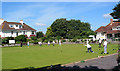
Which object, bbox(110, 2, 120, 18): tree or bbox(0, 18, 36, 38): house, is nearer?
bbox(110, 2, 120, 18): tree

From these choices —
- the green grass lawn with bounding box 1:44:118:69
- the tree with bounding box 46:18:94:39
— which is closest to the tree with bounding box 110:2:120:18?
the green grass lawn with bounding box 1:44:118:69

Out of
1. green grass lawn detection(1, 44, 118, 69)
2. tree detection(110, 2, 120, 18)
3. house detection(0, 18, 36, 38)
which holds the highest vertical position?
house detection(0, 18, 36, 38)

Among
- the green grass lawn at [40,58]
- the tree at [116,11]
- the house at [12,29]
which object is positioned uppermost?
the house at [12,29]

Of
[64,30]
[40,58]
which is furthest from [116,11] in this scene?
[64,30]

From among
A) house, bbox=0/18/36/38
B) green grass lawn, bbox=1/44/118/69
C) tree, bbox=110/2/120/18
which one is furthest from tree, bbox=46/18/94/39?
tree, bbox=110/2/120/18

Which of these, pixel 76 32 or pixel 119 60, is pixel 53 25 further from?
pixel 119 60

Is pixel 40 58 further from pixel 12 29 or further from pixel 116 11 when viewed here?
pixel 12 29

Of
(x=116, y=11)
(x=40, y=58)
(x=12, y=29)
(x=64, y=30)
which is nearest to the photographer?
(x=116, y=11)

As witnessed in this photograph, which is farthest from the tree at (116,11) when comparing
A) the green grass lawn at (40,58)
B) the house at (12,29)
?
the house at (12,29)

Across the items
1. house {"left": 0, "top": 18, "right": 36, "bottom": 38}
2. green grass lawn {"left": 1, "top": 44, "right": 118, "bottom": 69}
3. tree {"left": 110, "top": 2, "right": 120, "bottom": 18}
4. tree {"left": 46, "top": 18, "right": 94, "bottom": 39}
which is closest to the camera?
tree {"left": 110, "top": 2, "right": 120, "bottom": 18}

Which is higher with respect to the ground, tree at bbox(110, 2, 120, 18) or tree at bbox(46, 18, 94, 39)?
tree at bbox(46, 18, 94, 39)

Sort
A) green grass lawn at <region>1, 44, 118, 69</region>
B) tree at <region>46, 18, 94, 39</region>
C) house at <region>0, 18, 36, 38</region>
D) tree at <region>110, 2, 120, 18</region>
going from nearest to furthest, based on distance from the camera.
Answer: tree at <region>110, 2, 120, 18</region>, green grass lawn at <region>1, 44, 118, 69</region>, house at <region>0, 18, 36, 38</region>, tree at <region>46, 18, 94, 39</region>

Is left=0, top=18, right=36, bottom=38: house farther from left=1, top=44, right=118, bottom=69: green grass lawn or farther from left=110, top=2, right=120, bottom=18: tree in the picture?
left=110, top=2, right=120, bottom=18: tree

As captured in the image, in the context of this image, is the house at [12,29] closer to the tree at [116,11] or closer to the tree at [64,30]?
the tree at [64,30]
